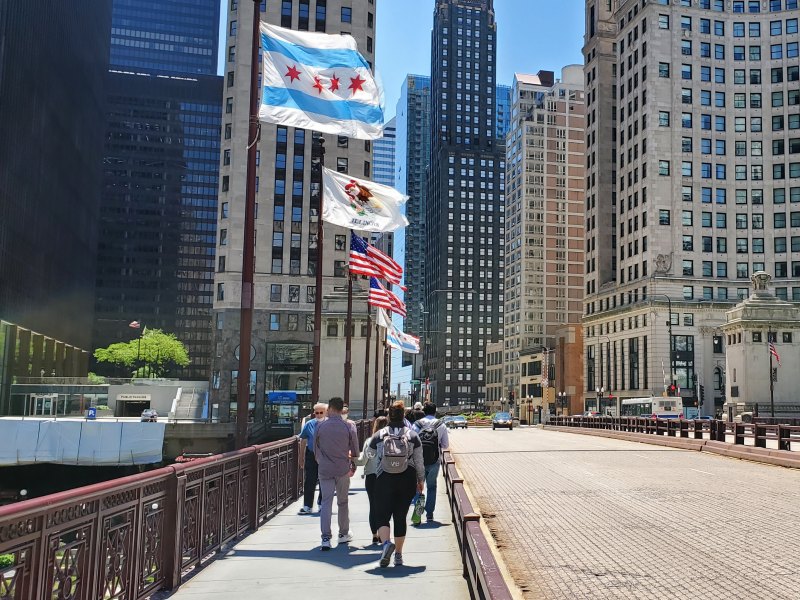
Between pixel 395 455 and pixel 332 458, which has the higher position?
pixel 395 455

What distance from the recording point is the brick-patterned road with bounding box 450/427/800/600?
29.5 feet

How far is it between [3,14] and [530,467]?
85.4 m

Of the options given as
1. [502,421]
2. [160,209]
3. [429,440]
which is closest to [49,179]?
[160,209]

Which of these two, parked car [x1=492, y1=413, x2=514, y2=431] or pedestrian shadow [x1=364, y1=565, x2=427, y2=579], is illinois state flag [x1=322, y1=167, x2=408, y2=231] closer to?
pedestrian shadow [x1=364, y1=565, x2=427, y2=579]

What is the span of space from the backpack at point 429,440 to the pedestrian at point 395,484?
3.22 meters

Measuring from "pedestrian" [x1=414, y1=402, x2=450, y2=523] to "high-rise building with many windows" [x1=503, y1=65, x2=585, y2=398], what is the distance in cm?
14514

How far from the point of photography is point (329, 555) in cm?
1098

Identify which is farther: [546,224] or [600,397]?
[546,224]

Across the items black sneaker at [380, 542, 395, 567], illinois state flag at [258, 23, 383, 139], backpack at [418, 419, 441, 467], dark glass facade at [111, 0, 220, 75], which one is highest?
dark glass facade at [111, 0, 220, 75]

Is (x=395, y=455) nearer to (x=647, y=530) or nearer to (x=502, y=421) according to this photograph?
(x=647, y=530)

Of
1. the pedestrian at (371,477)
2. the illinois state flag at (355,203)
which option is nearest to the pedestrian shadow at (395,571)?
the pedestrian at (371,477)

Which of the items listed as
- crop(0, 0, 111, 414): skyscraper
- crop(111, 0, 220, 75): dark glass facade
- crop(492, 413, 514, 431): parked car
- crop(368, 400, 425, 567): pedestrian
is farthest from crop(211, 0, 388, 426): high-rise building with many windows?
crop(111, 0, 220, 75): dark glass facade

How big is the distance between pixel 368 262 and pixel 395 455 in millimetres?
21620

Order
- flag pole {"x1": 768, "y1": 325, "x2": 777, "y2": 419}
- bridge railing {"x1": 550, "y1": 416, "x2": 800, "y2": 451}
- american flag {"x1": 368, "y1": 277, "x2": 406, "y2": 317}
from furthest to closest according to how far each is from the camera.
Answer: flag pole {"x1": 768, "y1": 325, "x2": 777, "y2": 419}
american flag {"x1": 368, "y1": 277, "x2": 406, "y2": 317}
bridge railing {"x1": 550, "y1": 416, "x2": 800, "y2": 451}
